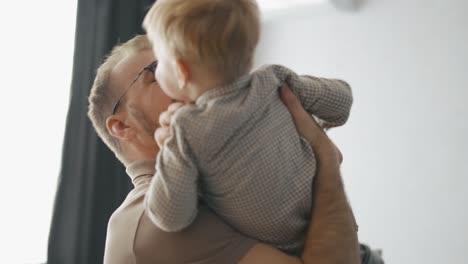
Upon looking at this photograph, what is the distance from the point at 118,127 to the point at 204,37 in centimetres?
51

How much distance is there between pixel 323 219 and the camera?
3.38 feet

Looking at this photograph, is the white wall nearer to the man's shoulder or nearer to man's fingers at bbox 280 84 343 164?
man's fingers at bbox 280 84 343 164

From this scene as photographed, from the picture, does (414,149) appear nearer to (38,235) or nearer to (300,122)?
(38,235)

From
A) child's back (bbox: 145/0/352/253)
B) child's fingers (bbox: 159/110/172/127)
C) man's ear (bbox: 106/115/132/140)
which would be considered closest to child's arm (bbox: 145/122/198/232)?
child's back (bbox: 145/0/352/253)

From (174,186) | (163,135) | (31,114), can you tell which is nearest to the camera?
(174,186)

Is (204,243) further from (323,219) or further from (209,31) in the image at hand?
(209,31)

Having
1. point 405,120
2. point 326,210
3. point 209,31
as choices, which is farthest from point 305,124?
point 405,120

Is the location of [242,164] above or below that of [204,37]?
below

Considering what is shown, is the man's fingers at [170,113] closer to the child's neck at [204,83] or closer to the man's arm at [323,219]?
the child's neck at [204,83]

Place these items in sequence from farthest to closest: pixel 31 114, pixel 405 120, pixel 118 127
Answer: pixel 405 120, pixel 31 114, pixel 118 127

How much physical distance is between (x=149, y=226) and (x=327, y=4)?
276 centimetres

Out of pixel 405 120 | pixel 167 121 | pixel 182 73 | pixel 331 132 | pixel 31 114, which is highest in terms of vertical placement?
pixel 182 73

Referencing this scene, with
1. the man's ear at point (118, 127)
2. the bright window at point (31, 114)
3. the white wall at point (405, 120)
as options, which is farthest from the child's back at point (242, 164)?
the white wall at point (405, 120)

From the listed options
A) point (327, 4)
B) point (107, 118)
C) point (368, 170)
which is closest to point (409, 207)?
point (368, 170)
